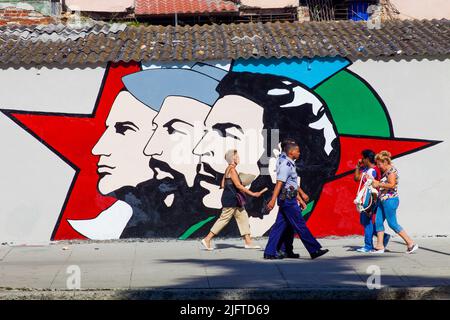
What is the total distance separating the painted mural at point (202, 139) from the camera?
14.9 metres

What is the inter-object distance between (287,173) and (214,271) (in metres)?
1.79

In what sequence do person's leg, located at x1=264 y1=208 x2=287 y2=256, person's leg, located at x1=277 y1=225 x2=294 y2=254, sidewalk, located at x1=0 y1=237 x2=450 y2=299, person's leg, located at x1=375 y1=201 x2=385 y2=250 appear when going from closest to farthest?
sidewalk, located at x1=0 y1=237 x2=450 y2=299
person's leg, located at x1=264 y1=208 x2=287 y2=256
person's leg, located at x1=277 y1=225 x2=294 y2=254
person's leg, located at x1=375 y1=201 x2=385 y2=250

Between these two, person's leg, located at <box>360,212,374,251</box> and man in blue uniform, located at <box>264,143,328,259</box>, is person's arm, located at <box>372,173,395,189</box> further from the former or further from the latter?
man in blue uniform, located at <box>264,143,328,259</box>

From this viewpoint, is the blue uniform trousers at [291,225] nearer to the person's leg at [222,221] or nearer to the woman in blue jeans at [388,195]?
the person's leg at [222,221]

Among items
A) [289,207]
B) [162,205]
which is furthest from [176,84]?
[289,207]

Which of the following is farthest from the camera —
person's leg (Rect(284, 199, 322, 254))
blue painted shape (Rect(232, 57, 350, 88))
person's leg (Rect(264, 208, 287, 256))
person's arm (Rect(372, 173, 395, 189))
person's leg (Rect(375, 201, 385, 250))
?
blue painted shape (Rect(232, 57, 350, 88))

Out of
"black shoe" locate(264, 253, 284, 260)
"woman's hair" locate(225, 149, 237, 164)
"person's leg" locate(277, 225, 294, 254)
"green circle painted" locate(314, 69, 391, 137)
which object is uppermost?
"green circle painted" locate(314, 69, 391, 137)

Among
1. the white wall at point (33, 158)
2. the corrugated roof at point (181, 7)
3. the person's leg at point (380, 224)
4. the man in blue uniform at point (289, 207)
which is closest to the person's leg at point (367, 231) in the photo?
the person's leg at point (380, 224)

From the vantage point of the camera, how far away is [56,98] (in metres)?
14.9

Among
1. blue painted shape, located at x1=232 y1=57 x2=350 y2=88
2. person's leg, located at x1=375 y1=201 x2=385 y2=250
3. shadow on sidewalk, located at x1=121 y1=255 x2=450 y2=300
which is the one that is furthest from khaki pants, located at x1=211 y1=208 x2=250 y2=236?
blue painted shape, located at x1=232 y1=57 x2=350 y2=88

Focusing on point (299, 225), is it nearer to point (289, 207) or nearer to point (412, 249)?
point (289, 207)

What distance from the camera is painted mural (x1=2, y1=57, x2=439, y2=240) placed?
14.9 meters
